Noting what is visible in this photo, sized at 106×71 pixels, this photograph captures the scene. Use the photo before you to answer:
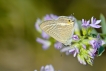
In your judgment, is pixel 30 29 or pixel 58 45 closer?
pixel 58 45

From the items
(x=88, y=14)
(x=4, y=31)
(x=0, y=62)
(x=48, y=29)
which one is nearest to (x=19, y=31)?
(x=4, y=31)

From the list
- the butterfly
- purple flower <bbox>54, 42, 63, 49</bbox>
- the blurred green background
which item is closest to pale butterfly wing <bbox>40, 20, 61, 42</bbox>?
the butterfly

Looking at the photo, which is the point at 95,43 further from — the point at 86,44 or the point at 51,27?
the point at 51,27

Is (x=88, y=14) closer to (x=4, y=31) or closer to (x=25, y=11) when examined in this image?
(x=25, y=11)

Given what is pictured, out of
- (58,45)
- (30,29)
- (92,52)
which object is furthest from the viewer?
(30,29)

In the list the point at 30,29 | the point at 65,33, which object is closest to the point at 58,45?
the point at 65,33

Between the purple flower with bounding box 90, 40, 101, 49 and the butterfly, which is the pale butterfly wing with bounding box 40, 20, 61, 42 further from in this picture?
the purple flower with bounding box 90, 40, 101, 49

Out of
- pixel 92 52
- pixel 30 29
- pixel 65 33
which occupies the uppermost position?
pixel 30 29
